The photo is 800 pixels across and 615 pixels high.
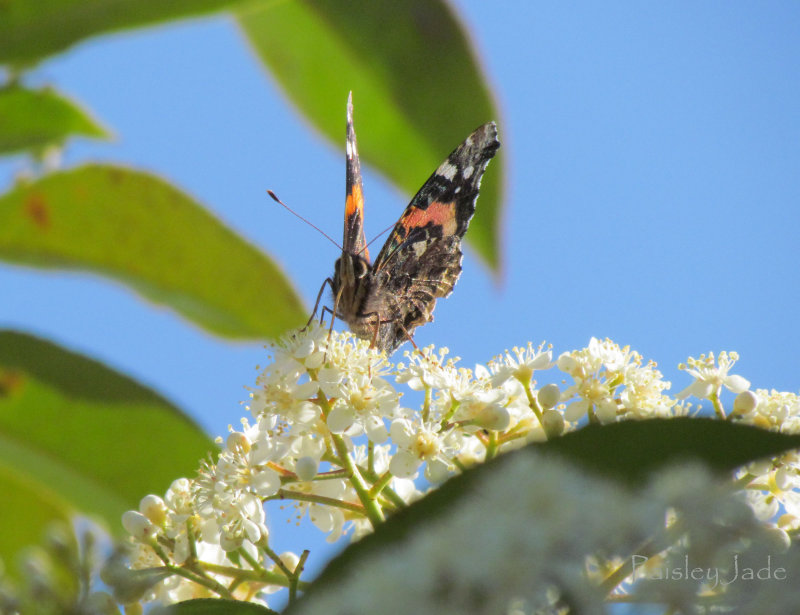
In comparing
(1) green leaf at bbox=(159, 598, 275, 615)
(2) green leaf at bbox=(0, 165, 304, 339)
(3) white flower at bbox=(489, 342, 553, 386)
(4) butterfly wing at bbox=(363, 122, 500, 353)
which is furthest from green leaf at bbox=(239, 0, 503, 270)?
(1) green leaf at bbox=(159, 598, 275, 615)

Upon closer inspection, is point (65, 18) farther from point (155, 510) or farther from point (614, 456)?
point (614, 456)

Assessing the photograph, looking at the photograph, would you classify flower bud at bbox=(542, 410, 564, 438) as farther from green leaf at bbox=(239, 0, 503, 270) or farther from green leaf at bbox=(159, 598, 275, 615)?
green leaf at bbox=(239, 0, 503, 270)

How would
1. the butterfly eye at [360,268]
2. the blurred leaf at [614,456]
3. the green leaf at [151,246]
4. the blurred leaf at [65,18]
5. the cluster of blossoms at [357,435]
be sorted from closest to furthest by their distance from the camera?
the blurred leaf at [614,456] → the cluster of blossoms at [357,435] → the blurred leaf at [65,18] → the butterfly eye at [360,268] → the green leaf at [151,246]

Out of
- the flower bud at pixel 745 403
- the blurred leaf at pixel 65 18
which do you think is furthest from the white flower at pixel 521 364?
the blurred leaf at pixel 65 18

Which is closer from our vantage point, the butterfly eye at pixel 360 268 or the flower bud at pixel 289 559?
the flower bud at pixel 289 559

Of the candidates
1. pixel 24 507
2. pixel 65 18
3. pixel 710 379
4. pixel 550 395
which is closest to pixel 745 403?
pixel 710 379

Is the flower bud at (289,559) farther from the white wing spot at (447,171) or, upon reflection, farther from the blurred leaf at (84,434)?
the white wing spot at (447,171)

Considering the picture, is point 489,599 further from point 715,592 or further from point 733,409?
point 733,409
